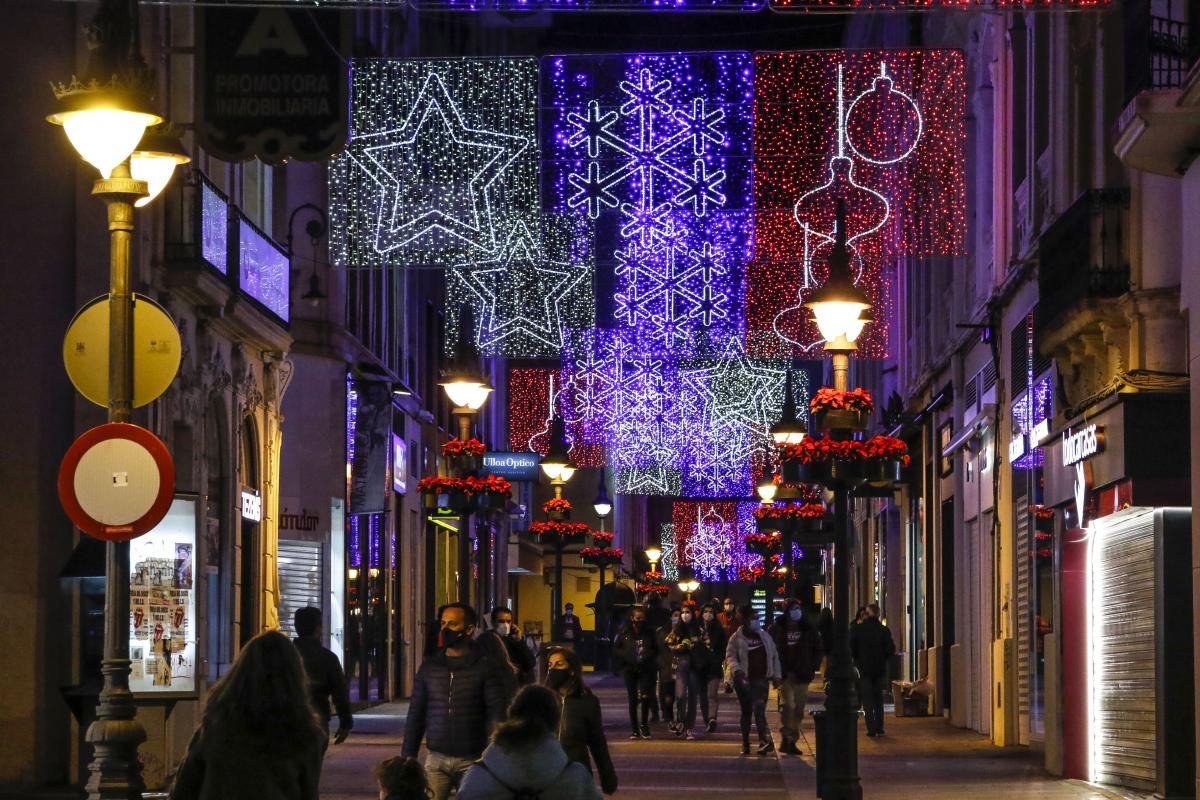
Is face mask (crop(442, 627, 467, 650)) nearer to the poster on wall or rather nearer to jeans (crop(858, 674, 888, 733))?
the poster on wall

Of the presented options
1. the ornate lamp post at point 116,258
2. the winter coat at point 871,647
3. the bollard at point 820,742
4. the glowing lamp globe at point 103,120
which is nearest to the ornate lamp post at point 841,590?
the bollard at point 820,742

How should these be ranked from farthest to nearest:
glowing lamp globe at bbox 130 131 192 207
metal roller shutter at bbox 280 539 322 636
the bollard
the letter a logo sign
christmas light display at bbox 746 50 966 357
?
metal roller shutter at bbox 280 539 322 636
christmas light display at bbox 746 50 966 357
the letter a logo sign
the bollard
glowing lamp globe at bbox 130 131 192 207

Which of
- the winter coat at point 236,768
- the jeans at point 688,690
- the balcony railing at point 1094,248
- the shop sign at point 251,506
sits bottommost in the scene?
the jeans at point 688,690

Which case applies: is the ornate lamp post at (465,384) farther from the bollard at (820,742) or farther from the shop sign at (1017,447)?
the bollard at (820,742)

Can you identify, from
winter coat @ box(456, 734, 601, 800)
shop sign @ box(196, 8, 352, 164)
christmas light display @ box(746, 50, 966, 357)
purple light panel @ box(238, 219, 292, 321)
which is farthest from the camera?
purple light panel @ box(238, 219, 292, 321)

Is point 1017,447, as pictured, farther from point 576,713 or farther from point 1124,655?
point 576,713

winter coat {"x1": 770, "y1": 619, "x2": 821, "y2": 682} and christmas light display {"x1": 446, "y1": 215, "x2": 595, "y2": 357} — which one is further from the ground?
christmas light display {"x1": 446, "y1": 215, "x2": 595, "y2": 357}

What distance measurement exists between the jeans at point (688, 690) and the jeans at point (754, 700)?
3.61 meters

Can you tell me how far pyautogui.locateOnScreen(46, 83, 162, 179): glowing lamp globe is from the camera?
37.9 feet

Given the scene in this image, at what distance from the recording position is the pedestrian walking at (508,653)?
41.9ft

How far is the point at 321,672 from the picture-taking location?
14.7 m

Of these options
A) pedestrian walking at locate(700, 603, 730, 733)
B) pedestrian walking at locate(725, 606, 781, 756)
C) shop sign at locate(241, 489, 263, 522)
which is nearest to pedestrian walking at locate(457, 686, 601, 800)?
pedestrian walking at locate(725, 606, 781, 756)

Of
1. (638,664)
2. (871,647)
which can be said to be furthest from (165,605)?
(871,647)

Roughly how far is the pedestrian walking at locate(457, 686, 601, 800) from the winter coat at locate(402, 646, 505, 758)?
4433mm
